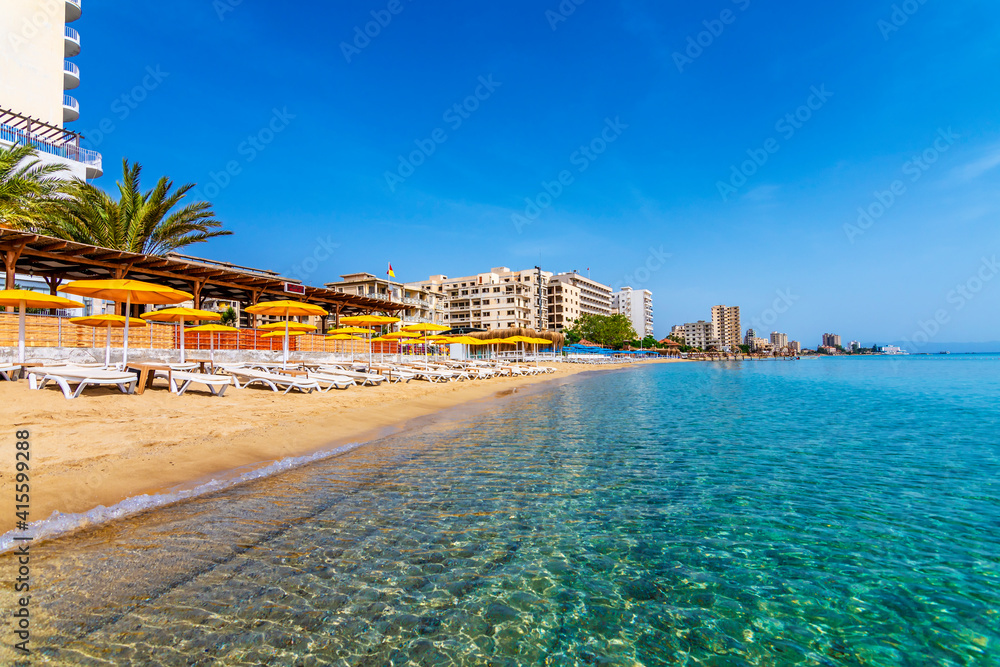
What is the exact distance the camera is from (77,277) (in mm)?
20391

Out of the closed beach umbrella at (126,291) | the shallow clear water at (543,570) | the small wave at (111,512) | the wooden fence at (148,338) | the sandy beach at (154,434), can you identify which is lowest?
the shallow clear water at (543,570)

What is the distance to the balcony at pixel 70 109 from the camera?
33.0 metres

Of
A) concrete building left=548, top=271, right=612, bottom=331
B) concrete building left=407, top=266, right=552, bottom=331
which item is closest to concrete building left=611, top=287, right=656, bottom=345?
concrete building left=548, top=271, right=612, bottom=331

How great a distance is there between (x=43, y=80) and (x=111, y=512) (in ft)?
139

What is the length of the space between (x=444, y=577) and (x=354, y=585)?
66 centimetres

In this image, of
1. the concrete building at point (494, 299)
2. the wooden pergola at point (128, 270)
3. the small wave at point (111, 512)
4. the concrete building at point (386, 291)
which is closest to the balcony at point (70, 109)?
the wooden pergola at point (128, 270)

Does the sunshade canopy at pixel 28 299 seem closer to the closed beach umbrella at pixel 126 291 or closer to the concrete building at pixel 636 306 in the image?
the closed beach umbrella at pixel 126 291

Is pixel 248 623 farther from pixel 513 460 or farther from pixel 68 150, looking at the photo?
pixel 68 150

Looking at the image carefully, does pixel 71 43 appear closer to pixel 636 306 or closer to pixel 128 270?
pixel 128 270

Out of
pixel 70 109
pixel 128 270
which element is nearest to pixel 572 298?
pixel 70 109

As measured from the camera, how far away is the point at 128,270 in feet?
60.7

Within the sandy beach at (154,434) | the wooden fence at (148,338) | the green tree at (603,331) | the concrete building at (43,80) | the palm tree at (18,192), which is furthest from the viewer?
the green tree at (603,331)

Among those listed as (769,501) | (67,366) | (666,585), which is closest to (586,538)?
(666,585)

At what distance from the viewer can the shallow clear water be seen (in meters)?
2.74
